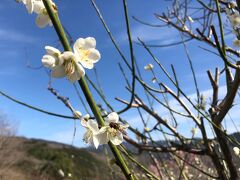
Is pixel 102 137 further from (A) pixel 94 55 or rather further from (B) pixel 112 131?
(A) pixel 94 55

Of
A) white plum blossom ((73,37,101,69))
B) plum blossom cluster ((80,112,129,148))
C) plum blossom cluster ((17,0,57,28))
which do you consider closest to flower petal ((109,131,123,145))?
plum blossom cluster ((80,112,129,148))

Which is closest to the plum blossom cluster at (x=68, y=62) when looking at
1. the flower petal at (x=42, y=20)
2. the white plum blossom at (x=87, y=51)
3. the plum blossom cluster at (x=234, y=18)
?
the white plum blossom at (x=87, y=51)

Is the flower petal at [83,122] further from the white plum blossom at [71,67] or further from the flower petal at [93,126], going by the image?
the white plum blossom at [71,67]

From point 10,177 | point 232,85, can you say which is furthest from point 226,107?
point 10,177

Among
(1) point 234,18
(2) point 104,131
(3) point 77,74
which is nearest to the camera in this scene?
(3) point 77,74

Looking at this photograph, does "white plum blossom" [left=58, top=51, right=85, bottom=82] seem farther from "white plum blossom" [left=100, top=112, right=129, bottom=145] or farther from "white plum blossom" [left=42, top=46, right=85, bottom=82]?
"white plum blossom" [left=100, top=112, right=129, bottom=145]

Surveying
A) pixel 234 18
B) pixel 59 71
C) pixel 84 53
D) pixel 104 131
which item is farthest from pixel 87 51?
pixel 234 18
